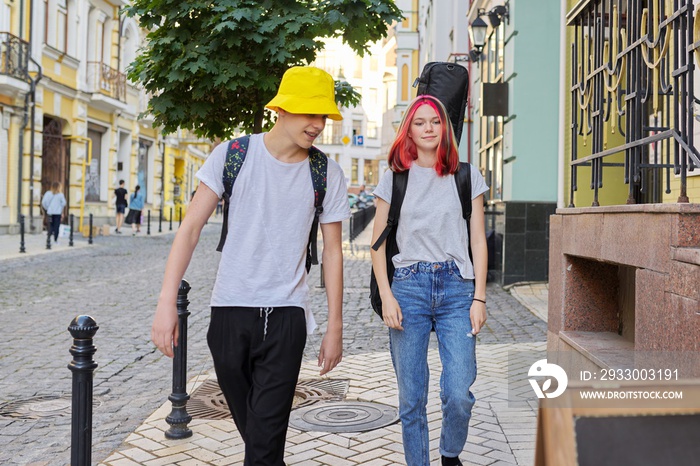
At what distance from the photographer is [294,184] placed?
3.07 m

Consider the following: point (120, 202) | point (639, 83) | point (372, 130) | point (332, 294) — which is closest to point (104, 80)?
point (120, 202)

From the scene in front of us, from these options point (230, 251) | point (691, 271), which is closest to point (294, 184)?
point (230, 251)

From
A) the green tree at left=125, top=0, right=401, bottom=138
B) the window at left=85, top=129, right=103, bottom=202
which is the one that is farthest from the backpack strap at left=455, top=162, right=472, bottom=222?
the window at left=85, top=129, right=103, bottom=202

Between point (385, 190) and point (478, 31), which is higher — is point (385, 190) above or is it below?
below

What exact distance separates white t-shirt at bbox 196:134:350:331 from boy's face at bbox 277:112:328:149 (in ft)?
0.33

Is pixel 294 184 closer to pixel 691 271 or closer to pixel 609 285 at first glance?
pixel 691 271

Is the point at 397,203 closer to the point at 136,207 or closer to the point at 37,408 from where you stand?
the point at 37,408

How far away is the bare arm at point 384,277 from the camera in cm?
349

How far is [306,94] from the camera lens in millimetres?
3016

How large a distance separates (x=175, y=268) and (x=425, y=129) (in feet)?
4.35

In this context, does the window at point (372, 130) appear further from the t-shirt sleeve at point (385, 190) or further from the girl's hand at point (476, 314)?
the girl's hand at point (476, 314)

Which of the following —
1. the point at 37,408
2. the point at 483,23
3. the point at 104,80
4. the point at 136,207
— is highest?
the point at 104,80

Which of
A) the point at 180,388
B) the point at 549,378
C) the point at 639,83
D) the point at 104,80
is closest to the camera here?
the point at 549,378

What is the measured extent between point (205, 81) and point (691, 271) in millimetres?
3503
